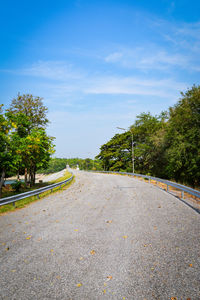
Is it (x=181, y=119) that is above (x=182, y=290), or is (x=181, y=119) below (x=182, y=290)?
above

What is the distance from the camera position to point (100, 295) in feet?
9.39

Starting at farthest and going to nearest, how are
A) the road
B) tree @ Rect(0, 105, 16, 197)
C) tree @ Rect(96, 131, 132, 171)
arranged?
tree @ Rect(96, 131, 132, 171) → tree @ Rect(0, 105, 16, 197) → the road

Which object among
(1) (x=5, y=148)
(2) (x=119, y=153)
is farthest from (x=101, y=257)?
(2) (x=119, y=153)

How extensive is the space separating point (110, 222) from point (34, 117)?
2452 centimetres

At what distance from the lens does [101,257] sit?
13.1 feet

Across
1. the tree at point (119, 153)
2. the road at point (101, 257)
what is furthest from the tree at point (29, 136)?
the tree at point (119, 153)

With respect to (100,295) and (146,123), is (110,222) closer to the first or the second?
(100,295)

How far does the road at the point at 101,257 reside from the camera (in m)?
2.98

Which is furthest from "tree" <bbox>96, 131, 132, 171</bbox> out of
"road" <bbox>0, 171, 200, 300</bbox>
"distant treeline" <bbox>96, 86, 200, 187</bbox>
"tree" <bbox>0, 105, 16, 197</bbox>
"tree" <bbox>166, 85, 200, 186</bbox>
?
"road" <bbox>0, 171, 200, 300</bbox>

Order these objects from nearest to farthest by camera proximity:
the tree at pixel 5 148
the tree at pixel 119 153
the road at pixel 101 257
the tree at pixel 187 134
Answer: the road at pixel 101 257
the tree at pixel 5 148
the tree at pixel 187 134
the tree at pixel 119 153

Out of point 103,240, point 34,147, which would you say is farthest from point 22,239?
point 34,147

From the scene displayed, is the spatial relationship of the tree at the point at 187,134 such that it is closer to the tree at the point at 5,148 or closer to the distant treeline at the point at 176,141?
the distant treeline at the point at 176,141

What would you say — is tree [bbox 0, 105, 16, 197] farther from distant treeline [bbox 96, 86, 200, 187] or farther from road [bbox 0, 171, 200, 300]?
distant treeline [bbox 96, 86, 200, 187]

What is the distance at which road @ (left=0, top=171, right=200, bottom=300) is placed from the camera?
2.98 metres
